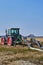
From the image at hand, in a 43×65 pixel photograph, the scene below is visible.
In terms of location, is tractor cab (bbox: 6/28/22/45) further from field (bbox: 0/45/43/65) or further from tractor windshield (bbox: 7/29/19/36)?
field (bbox: 0/45/43/65)

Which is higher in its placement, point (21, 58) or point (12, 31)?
point (12, 31)

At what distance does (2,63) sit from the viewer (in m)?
16.4

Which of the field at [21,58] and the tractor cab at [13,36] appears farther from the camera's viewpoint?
the tractor cab at [13,36]

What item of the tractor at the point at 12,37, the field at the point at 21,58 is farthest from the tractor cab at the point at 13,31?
the field at the point at 21,58

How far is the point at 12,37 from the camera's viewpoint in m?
35.3

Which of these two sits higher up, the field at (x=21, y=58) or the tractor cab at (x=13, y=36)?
the tractor cab at (x=13, y=36)

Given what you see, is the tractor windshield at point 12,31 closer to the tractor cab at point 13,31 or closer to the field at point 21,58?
the tractor cab at point 13,31

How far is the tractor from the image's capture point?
35031 mm

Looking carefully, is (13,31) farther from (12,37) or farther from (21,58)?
(21,58)

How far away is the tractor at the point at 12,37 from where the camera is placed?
35.0 metres

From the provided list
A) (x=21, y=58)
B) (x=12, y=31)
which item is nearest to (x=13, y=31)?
(x=12, y=31)

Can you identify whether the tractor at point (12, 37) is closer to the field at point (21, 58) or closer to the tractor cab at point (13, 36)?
the tractor cab at point (13, 36)

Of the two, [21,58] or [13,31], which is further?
[13,31]

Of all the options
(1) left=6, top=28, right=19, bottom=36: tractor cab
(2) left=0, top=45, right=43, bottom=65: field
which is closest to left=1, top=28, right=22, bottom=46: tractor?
(1) left=6, top=28, right=19, bottom=36: tractor cab
